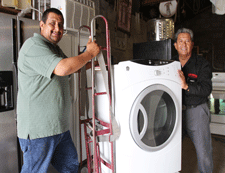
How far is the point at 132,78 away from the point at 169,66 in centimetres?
43

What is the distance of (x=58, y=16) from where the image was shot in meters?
1.50

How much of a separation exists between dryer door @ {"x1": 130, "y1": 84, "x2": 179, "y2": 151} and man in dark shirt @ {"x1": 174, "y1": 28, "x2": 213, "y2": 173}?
239 millimetres

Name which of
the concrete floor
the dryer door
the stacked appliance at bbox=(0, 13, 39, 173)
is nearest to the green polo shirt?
the stacked appliance at bbox=(0, 13, 39, 173)

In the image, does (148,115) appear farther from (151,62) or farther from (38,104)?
(38,104)

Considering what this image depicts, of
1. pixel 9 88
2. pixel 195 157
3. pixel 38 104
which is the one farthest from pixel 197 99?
pixel 9 88

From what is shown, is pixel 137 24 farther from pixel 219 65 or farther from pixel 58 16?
pixel 58 16

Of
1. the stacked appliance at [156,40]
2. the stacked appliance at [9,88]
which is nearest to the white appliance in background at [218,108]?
the stacked appliance at [156,40]

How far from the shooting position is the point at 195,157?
2709mm

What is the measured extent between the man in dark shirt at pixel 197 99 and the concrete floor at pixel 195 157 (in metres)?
0.58

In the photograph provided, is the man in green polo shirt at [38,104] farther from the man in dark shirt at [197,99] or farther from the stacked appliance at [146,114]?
the man in dark shirt at [197,99]

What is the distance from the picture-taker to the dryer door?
4.98 ft

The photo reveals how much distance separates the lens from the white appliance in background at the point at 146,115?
4.92ft

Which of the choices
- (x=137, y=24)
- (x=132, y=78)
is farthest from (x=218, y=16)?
(x=132, y=78)

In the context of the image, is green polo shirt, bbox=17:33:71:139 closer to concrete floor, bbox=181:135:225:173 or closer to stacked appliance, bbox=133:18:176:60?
stacked appliance, bbox=133:18:176:60
